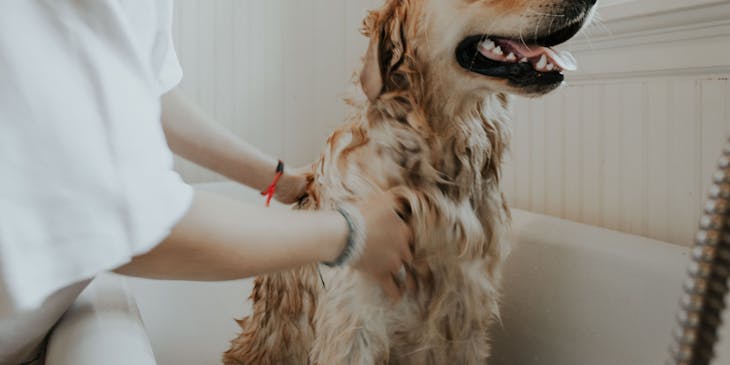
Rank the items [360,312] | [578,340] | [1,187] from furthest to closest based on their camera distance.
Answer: [578,340], [360,312], [1,187]

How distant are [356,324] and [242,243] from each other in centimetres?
30

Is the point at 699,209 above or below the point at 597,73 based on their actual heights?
below

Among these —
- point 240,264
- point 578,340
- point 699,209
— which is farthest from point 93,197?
point 699,209

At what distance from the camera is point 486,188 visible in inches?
31.9

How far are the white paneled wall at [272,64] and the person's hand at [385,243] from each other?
1.37 m

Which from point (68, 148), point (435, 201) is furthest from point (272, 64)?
point (68, 148)

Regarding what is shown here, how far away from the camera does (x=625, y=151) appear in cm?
106

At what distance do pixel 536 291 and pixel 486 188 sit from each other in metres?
0.31

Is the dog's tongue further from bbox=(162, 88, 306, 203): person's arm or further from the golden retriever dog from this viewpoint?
bbox=(162, 88, 306, 203): person's arm

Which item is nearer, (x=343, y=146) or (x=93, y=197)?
(x=93, y=197)

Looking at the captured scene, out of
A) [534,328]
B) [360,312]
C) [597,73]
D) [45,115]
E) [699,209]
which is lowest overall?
[534,328]

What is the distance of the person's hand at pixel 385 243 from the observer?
0.66m

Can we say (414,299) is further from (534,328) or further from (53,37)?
(53,37)

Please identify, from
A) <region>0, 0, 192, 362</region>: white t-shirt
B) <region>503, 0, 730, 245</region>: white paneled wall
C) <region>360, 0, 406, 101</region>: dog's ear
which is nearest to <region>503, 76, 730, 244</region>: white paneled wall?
<region>503, 0, 730, 245</region>: white paneled wall
